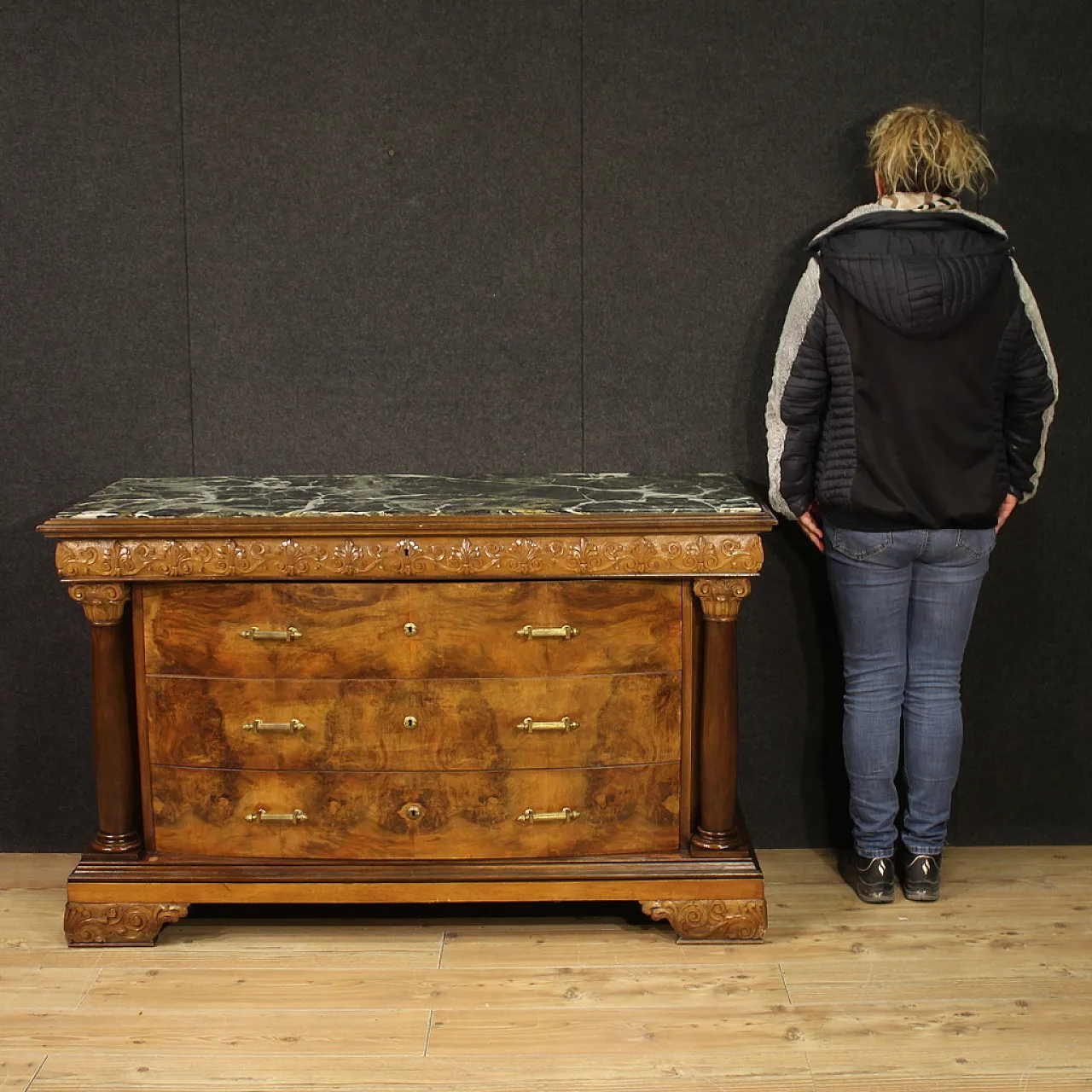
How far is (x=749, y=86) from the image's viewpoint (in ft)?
10.6

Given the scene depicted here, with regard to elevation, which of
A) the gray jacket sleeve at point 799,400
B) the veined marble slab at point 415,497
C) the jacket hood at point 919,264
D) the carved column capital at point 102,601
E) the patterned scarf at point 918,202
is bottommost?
the carved column capital at point 102,601

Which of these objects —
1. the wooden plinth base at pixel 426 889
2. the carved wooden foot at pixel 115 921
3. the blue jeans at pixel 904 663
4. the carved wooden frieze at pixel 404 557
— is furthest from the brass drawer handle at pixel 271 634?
the blue jeans at pixel 904 663

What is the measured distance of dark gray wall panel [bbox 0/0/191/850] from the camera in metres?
→ 3.20

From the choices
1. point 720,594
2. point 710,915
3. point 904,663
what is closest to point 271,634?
point 720,594

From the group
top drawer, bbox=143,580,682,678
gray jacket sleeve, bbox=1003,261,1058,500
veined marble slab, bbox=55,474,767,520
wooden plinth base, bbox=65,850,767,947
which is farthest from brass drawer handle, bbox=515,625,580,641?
gray jacket sleeve, bbox=1003,261,1058,500

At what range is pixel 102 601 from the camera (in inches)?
113

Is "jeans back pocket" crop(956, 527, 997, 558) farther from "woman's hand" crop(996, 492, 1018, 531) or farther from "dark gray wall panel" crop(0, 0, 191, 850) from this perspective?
"dark gray wall panel" crop(0, 0, 191, 850)

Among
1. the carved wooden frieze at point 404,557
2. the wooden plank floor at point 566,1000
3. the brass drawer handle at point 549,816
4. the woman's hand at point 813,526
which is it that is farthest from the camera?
the woman's hand at point 813,526

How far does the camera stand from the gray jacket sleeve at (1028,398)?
2.97 meters

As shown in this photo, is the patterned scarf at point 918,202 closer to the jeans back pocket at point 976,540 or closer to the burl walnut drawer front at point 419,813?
the jeans back pocket at point 976,540

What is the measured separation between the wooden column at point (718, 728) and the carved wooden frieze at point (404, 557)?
90mm

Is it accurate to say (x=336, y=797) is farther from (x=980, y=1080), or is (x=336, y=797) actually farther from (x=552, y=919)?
(x=980, y=1080)

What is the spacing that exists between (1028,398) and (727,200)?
2.80ft

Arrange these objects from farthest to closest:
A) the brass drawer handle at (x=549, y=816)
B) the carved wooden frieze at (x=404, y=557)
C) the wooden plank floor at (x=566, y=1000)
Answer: the brass drawer handle at (x=549, y=816) < the carved wooden frieze at (x=404, y=557) < the wooden plank floor at (x=566, y=1000)
